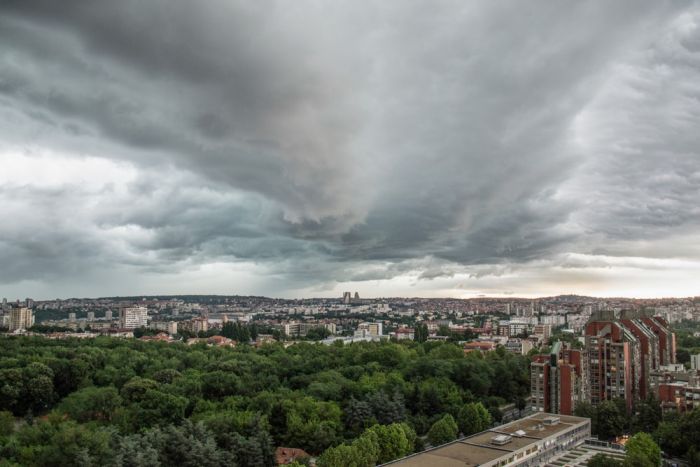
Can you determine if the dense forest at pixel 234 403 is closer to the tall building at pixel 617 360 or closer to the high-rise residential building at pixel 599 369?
the high-rise residential building at pixel 599 369

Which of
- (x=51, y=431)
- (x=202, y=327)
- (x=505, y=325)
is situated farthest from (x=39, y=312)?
(x=51, y=431)

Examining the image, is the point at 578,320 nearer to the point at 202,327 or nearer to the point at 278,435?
the point at 202,327

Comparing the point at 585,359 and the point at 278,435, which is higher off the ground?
the point at 585,359

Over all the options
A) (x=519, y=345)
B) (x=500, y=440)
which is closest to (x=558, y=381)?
(x=500, y=440)

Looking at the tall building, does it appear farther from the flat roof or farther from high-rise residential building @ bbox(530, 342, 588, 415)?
the flat roof

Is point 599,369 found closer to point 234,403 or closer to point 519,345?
point 234,403
